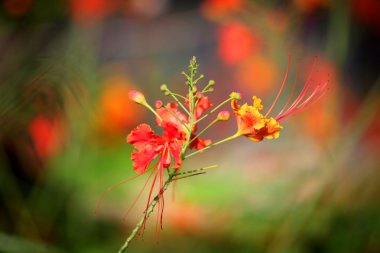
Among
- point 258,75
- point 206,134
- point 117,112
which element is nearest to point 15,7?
point 117,112

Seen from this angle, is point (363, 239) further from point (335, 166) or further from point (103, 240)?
point (103, 240)

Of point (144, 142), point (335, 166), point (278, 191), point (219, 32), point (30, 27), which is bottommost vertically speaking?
point (144, 142)

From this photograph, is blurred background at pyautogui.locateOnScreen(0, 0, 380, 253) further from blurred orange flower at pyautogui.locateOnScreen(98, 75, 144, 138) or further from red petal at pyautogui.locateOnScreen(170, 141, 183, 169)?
red petal at pyautogui.locateOnScreen(170, 141, 183, 169)

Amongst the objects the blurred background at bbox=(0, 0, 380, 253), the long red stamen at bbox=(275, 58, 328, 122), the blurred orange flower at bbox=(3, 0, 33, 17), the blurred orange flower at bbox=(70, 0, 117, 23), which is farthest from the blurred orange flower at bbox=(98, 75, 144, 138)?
the long red stamen at bbox=(275, 58, 328, 122)

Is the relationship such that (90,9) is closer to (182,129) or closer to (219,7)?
(219,7)

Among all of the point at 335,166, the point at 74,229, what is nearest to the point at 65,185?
the point at 74,229

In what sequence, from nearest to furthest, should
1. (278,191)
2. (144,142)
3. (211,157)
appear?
(144,142) < (278,191) < (211,157)

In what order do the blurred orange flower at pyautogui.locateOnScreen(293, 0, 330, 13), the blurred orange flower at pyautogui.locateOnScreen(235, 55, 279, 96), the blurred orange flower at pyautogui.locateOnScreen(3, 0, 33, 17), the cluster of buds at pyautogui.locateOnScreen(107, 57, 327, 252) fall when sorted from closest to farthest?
the cluster of buds at pyautogui.locateOnScreen(107, 57, 327, 252) < the blurred orange flower at pyautogui.locateOnScreen(3, 0, 33, 17) < the blurred orange flower at pyautogui.locateOnScreen(293, 0, 330, 13) < the blurred orange flower at pyautogui.locateOnScreen(235, 55, 279, 96)
